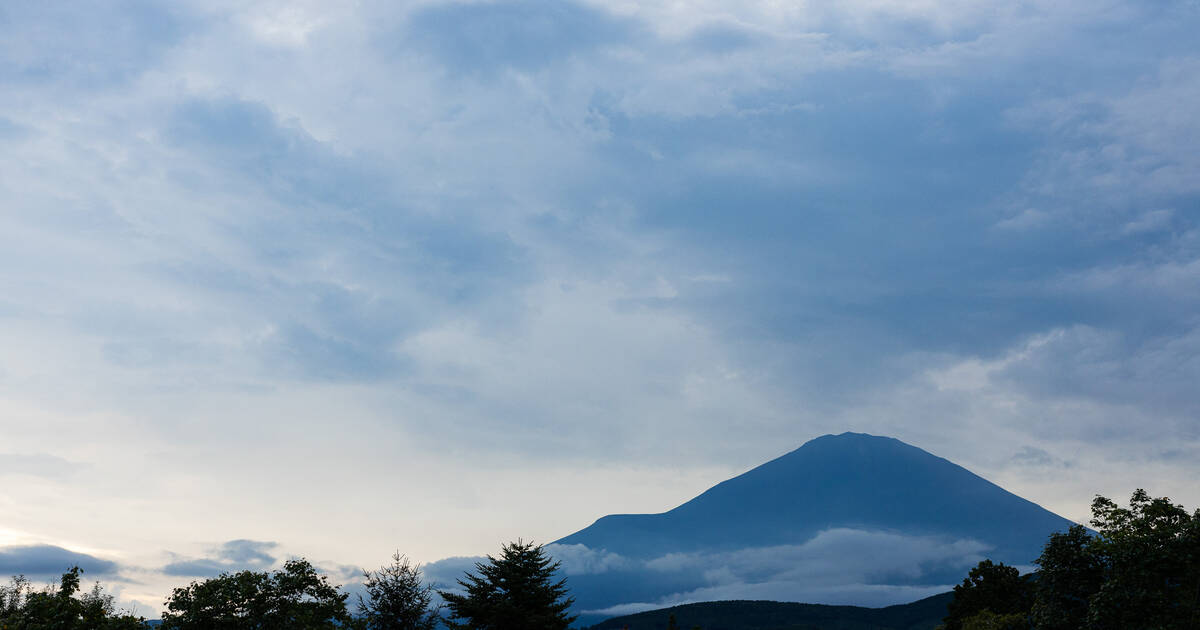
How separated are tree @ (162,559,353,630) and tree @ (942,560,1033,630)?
57806 mm

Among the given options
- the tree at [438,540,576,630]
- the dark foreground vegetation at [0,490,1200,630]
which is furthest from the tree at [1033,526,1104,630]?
the tree at [438,540,576,630]

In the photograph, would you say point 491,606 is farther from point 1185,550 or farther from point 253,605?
point 1185,550

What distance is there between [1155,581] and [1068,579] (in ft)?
15.2

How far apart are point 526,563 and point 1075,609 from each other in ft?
128

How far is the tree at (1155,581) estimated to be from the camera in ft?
122

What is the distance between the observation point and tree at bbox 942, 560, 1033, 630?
81.2 metres

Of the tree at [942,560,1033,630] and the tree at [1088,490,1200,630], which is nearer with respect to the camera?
the tree at [1088,490,1200,630]

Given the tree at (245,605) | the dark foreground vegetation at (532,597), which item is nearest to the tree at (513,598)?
the dark foreground vegetation at (532,597)

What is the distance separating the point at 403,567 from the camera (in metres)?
61.9

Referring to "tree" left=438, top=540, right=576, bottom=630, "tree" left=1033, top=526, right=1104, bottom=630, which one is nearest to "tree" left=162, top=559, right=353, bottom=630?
"tree" left=438, top=540, right=576, bottom=630

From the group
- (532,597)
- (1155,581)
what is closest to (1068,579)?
(1155,581)

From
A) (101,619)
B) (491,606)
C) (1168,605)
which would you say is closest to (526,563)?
(491,606)

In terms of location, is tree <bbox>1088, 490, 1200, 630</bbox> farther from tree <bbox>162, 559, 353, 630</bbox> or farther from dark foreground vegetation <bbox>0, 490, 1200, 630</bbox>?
tree <bbox>162, 559, 353, 630</bbox>

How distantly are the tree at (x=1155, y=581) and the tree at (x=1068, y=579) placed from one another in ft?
7.75
